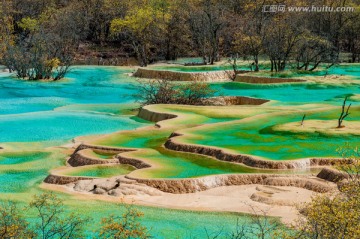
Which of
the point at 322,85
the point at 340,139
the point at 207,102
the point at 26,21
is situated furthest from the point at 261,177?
the point at 26,21

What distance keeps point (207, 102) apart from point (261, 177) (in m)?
15.5

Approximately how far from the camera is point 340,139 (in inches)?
740

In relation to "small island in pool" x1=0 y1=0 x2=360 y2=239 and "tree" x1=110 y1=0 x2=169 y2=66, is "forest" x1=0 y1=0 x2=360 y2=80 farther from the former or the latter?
"small island in pool" x1=0 y1=0 x2=360 y2=239

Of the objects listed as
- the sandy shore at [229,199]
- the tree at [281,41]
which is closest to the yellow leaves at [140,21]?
the tree at [281,41]

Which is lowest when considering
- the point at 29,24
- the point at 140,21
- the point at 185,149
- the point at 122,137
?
the point at 122,137

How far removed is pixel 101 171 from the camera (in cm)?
1678

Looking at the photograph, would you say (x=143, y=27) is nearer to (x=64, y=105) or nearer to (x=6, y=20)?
(x=6, y=20)

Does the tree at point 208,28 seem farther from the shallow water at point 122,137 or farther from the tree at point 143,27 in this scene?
the shallow water at point 122,137

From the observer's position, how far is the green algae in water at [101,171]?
16.4 m

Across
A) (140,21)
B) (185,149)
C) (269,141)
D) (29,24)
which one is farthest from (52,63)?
(269,141)

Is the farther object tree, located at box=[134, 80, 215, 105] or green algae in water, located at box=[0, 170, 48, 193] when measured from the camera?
tree, located at box=[134, 80, 215, 105]

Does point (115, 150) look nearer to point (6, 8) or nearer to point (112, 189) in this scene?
point (112, 189)

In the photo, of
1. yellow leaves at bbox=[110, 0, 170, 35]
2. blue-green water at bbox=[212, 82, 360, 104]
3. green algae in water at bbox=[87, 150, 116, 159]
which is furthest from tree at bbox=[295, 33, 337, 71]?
green algae in water at bbox=[87, 150, 116, 159]

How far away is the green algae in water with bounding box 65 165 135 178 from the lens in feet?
53.7
